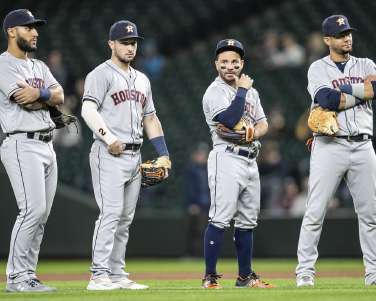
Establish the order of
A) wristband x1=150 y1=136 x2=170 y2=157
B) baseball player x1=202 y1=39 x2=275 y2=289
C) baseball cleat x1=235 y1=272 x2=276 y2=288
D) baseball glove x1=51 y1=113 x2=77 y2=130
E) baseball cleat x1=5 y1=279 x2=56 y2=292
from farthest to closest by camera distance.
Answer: wristband x1=150 y1=136 x2=170 y2=157 < baseball glove x1=51 y1=113 x2=77 y2=130 < baseball cleat x1=235 y1=272 x2=276 y2=288 < baseball player x1=202 y1=39 x2=275 y2=289 < baseball cleat x1=5 y1=279 x2=56 y2=292

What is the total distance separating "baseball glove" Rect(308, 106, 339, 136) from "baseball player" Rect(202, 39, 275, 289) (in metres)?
0.47

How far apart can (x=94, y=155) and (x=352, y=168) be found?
2.03 m

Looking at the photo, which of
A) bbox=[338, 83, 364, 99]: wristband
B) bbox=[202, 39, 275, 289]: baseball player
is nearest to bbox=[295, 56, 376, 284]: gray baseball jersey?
bbox=[338, 83, 364, 99]: wristband

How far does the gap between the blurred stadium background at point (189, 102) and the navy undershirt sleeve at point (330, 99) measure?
5.07 meters

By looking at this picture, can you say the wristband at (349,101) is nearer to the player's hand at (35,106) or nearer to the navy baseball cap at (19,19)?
the player's hand at (35,106)

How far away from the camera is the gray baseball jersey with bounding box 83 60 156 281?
5.22 meters

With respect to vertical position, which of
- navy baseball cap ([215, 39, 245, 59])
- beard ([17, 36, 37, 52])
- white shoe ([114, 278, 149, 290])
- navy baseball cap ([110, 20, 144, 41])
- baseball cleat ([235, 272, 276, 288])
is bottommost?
white shoe ([114, 278, 149, 290])

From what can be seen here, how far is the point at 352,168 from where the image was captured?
5273 millimetres

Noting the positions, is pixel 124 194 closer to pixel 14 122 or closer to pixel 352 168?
pixel 14 122

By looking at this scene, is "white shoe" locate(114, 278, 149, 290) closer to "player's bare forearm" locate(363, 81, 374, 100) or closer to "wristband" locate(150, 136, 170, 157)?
"wristband" locate(150, 136, 170, 157)

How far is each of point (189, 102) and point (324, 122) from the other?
8076mm

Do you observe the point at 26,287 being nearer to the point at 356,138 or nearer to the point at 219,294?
the point at 219,294

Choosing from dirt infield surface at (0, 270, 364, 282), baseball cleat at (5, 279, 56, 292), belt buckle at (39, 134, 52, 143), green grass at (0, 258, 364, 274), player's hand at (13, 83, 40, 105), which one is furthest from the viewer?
green grass at (0, 258, 364, 274)

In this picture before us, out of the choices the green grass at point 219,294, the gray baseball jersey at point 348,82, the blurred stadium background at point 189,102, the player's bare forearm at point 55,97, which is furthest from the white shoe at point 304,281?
the blurred stadium background at point 189,102
